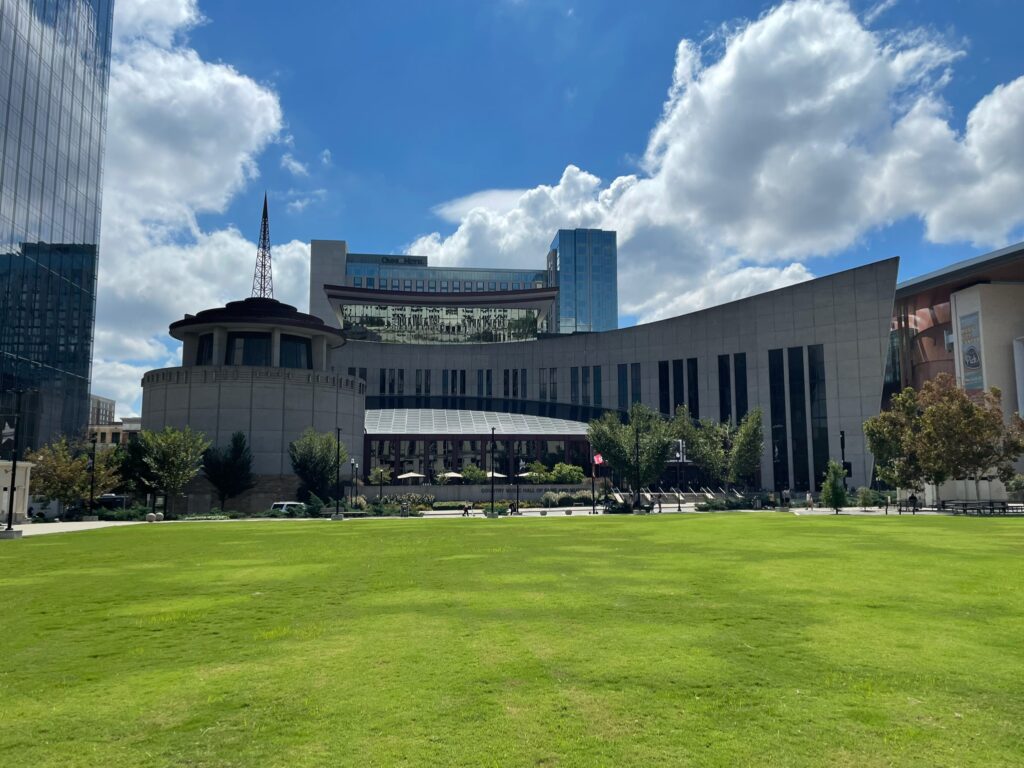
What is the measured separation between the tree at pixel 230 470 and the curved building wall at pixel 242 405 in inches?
167

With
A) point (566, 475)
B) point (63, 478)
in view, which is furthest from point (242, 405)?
point (566, 475)

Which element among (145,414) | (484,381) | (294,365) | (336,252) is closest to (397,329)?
(484,381)

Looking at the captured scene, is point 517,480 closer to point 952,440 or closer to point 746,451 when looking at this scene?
point 746,451

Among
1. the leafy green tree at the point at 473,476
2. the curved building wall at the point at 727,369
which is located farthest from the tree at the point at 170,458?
the curved building wall at the point at 727,369

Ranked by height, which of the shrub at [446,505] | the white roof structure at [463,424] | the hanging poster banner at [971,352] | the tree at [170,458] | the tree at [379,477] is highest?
the hanging poster banner at [971,352]

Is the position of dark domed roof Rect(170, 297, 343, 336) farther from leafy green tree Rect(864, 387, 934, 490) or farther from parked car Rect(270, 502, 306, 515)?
leafy green tree Rect(864, 387, 934, 490)

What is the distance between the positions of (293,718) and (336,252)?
189 meters

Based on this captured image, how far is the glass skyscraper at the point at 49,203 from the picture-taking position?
65.1 metres

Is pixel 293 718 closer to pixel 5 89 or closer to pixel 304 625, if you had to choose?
pixel 304 625

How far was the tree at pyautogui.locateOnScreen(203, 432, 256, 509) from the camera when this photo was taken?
2704 inches

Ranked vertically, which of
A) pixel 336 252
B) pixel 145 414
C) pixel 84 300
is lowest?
pixel 145 414

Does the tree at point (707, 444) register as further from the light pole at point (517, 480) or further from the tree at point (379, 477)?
the tree at point (379, 477)

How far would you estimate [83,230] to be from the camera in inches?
3182

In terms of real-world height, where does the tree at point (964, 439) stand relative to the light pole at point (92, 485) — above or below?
above
